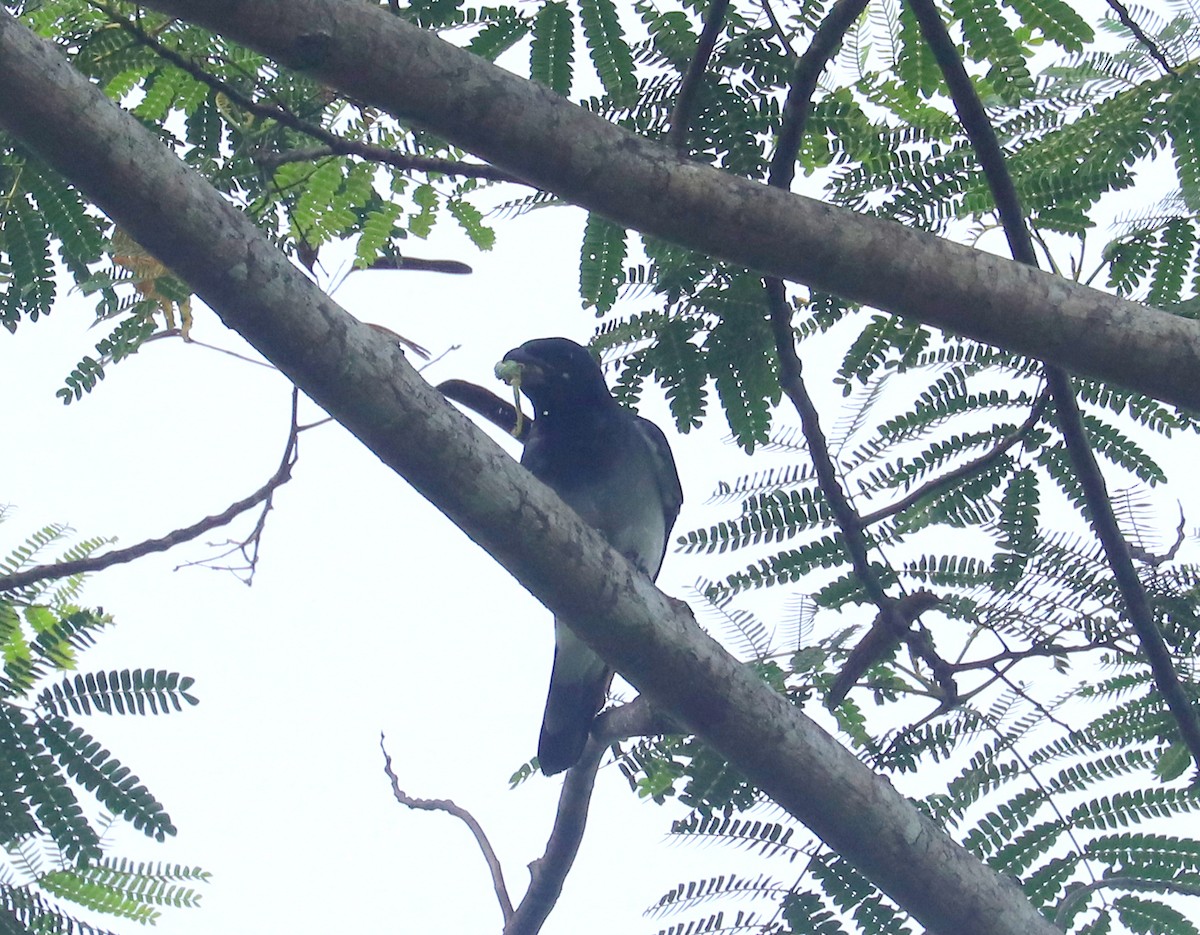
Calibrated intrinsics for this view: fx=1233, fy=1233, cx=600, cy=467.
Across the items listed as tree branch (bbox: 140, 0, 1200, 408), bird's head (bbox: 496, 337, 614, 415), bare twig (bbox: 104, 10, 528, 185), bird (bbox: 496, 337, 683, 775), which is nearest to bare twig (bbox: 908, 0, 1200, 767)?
tree branch (bbox: 140, 0, 1200, 408)

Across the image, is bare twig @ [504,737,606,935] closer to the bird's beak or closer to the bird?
the bird

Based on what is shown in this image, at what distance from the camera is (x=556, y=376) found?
5367 millimetres

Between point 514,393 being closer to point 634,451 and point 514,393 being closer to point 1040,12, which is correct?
point 634,451

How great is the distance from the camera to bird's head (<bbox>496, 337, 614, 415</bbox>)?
5.32 meters

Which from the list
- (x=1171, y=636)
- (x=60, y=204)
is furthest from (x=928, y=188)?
(x=60, y=204)

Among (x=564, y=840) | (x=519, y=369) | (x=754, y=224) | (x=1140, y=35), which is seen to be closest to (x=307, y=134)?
(x=754, y=224)

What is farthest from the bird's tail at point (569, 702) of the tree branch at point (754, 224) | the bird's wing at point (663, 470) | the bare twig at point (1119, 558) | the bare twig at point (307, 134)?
the tree branch at point (754, 224)

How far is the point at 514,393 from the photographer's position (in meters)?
5.12

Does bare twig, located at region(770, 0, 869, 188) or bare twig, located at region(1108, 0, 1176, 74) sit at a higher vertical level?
bare twig, located at region(1108, 0, 1176, 74)

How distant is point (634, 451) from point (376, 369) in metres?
2.63

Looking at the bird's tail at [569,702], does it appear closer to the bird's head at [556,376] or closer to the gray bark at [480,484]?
the bird's head at [556,376]

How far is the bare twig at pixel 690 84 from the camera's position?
3.12 meters

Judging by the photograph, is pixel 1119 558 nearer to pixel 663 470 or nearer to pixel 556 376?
pixel 663 470

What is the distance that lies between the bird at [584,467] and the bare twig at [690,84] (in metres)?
1.87
